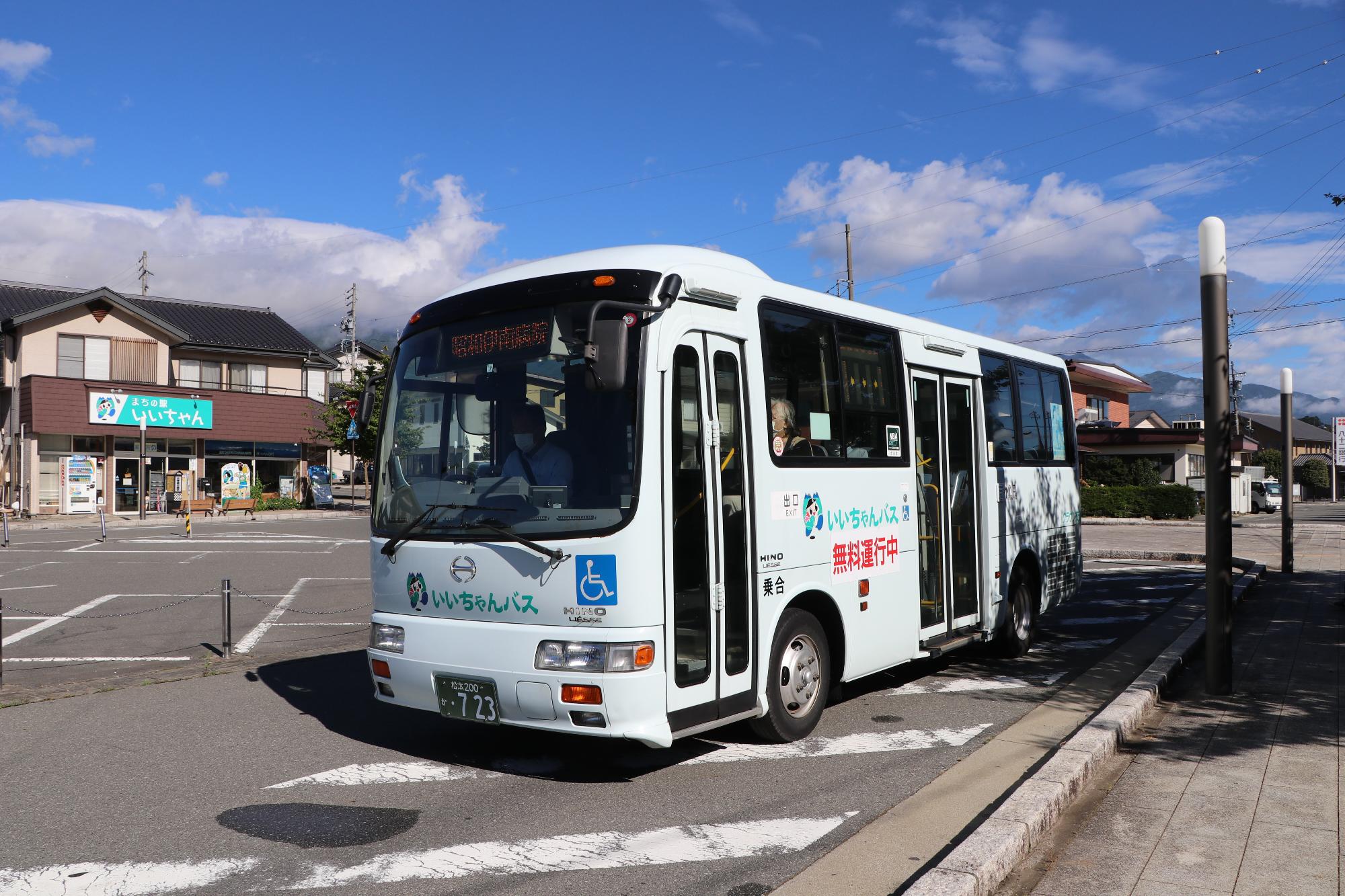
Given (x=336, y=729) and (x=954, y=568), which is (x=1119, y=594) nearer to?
(x=954, y=568)

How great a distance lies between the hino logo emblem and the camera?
5.85 metres

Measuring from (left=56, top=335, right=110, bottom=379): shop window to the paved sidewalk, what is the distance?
133 ft

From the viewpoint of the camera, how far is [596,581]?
5.42 metres

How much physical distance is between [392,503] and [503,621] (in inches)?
50.8

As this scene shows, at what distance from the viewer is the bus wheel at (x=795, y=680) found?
6.40 metres

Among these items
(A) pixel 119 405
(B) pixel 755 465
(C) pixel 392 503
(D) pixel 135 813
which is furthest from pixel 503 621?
(A) pixel 119 405

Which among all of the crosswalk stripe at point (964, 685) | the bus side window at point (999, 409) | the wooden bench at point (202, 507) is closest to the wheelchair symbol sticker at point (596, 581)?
the crosswalk stripe at point (964, 685)

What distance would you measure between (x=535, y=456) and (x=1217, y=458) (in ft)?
17.6

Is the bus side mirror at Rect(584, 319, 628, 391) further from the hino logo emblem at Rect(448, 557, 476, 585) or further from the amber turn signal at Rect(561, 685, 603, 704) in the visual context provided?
the amber turn signal at Rect(561, 685, 603, 704)

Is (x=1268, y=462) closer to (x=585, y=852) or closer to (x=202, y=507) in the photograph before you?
(x=202, y=507)

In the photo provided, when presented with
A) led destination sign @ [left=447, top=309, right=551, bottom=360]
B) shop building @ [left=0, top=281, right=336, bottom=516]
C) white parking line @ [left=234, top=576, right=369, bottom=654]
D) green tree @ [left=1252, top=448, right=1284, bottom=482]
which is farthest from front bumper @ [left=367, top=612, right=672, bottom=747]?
green tree @ [left=1252, top=448, right=1284, bottom=482]

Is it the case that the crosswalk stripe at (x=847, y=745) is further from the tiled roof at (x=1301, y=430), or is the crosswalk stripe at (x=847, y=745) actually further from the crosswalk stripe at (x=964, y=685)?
the tiled roof at (x=1301, y=430)

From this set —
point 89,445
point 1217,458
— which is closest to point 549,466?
point 1217,458

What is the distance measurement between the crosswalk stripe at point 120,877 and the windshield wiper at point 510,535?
79.3 inches
